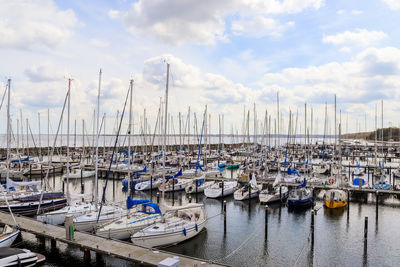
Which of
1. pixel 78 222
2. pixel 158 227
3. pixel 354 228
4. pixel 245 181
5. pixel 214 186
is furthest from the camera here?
pixel 245 181

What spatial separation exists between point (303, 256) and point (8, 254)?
19.6 meters

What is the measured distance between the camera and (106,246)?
18859 mm

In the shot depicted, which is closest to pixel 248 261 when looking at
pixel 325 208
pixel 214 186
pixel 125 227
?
pixel 125 227

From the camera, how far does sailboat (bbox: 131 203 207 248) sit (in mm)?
21547

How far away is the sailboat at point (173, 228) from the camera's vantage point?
21.5m

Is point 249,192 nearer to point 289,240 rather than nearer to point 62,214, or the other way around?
point 289,240

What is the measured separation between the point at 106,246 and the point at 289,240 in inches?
608

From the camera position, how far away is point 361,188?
130 ft

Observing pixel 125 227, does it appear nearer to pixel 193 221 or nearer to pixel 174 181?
pixel 193 221

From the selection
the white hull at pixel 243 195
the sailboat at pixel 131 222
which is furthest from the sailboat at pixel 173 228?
the white hull at pixel 243 195

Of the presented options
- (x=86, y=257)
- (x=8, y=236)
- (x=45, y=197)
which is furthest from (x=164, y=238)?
(x=45, y=197)

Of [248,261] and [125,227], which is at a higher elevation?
[125,227]

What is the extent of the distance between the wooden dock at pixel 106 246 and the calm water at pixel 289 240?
1.63 meters

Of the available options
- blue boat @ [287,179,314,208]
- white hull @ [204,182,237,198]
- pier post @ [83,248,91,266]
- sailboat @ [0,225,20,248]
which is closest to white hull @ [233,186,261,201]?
white hull @ [204,182,237,198]
